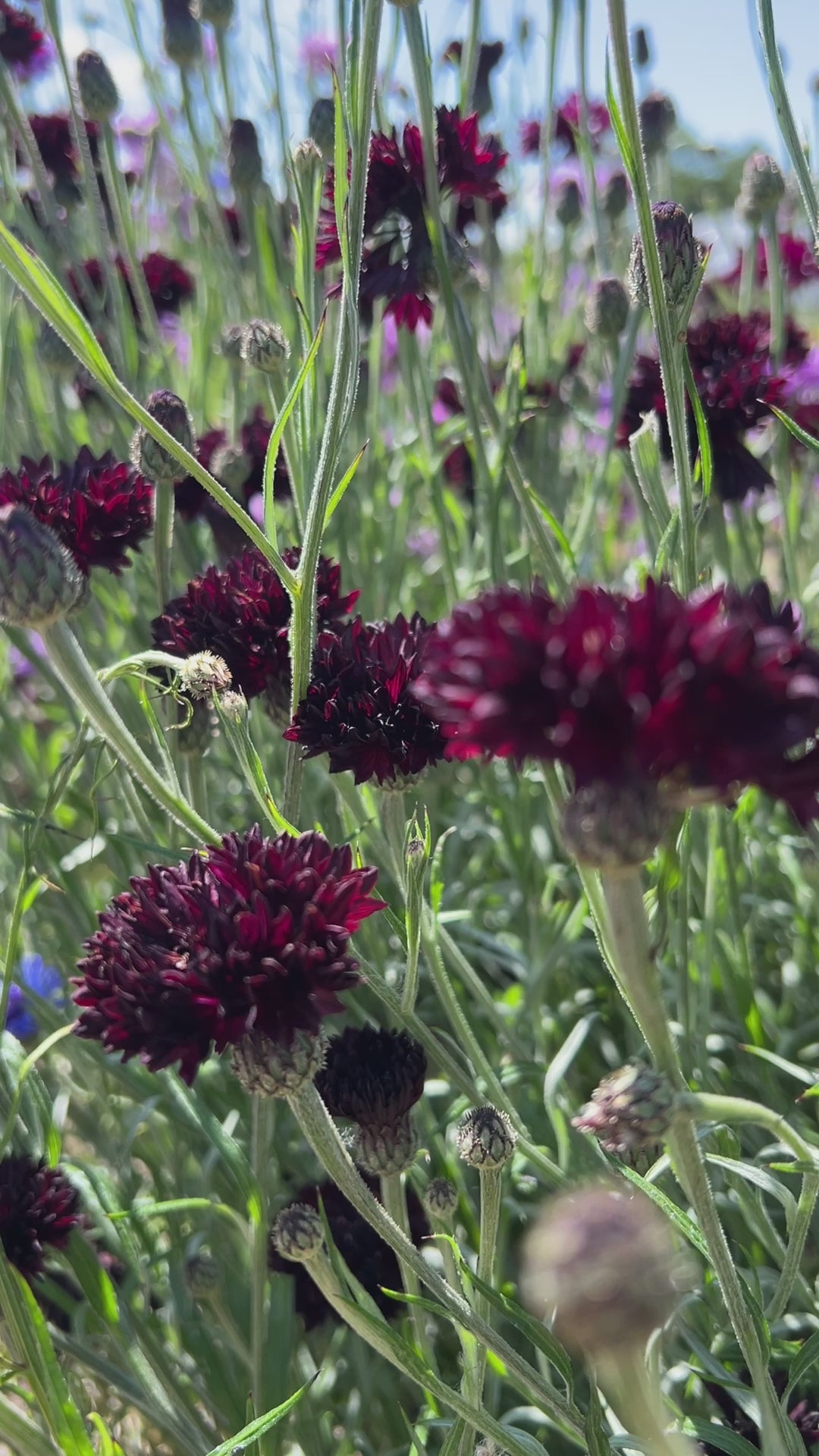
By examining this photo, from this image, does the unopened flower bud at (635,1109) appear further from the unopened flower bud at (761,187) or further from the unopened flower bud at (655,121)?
the unopened flower bud at (655,121)

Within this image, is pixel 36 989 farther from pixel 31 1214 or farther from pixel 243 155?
pixel 243 155

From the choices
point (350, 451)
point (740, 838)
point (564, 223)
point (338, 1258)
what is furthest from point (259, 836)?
point (564, 223)

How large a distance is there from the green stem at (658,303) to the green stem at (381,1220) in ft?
1.18

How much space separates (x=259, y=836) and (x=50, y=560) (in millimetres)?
187

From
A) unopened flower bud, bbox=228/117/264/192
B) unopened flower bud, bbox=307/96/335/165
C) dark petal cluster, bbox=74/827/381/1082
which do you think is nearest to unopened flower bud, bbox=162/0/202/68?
unopened flower bud, bbox=228/117/264/192

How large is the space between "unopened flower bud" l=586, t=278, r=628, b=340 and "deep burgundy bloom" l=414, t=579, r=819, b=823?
0.80 metres

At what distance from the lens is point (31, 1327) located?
726 mm

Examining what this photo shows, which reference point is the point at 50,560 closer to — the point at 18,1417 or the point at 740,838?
the point at 18,1417

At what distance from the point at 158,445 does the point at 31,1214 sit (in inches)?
21.5

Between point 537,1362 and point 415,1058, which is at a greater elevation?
point 415,1058

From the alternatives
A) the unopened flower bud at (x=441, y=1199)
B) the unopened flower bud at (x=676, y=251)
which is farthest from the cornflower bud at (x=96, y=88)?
the unopened flower bud at (x=441, y=1199)

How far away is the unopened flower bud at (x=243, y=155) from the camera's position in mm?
1304

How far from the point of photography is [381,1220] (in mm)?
586

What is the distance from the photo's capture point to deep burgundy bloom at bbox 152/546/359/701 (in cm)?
77
